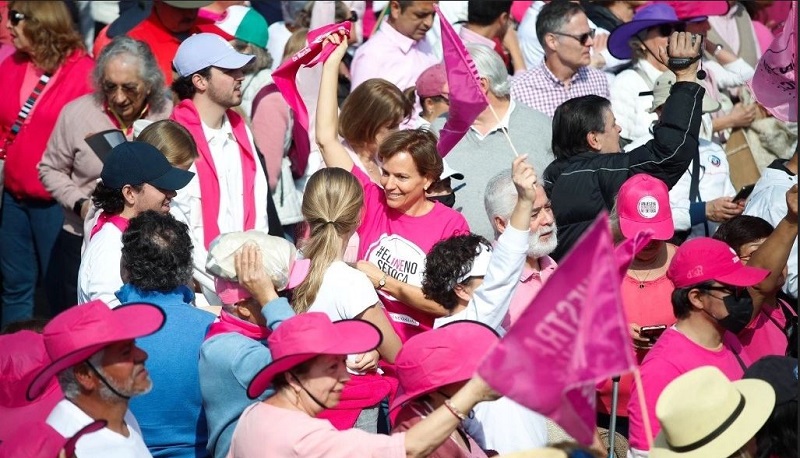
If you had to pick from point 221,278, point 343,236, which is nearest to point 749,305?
point 343,236

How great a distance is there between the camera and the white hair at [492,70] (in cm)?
691

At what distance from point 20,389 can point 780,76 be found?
353 centimetres

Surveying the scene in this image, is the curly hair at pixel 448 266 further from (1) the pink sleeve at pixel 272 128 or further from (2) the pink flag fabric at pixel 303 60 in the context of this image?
(1) the pink sleeve at pixel 272 128

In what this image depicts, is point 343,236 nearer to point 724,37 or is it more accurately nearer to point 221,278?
point 221,278

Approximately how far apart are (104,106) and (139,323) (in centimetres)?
330

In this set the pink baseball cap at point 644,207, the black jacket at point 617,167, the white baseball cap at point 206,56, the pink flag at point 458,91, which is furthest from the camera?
the white baseball cap at point 206,56

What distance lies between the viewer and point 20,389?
14.9 ft

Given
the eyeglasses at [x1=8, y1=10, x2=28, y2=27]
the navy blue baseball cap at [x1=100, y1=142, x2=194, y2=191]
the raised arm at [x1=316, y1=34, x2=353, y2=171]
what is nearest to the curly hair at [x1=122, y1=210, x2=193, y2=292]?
the navy blue baseball cap at [x1=100, y1=142, x2=194, y2=191]

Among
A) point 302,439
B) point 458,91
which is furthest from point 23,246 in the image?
point 302,439

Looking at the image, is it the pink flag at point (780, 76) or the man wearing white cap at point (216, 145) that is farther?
the man wearing white cap at point (216, 145)

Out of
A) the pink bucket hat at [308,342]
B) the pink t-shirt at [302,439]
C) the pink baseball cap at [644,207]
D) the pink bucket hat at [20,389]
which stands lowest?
the pink baseball cap at [644,207]

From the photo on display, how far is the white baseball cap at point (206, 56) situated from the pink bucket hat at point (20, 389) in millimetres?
2248

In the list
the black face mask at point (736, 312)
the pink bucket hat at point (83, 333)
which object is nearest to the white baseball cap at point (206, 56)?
the pink bucket hat at point (83, 333)

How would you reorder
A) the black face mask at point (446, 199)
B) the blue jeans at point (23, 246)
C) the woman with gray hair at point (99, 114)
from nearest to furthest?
the black face mask at point (446, 199), the woman with gray hair at point (99, 114), the blue jeans at point (23, 246)
